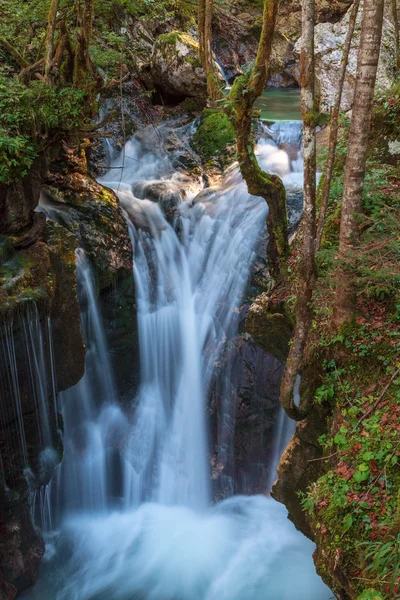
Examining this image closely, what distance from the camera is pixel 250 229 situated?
9.23m

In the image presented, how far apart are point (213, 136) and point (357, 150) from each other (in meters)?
8.19

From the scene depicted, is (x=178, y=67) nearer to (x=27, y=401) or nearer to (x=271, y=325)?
(x=271, y=325)

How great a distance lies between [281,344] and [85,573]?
450cm

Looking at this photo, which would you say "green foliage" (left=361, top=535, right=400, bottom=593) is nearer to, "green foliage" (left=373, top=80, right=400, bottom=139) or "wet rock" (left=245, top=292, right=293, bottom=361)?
"wet rock" (left=245, top=292, right=293, bottom=361)

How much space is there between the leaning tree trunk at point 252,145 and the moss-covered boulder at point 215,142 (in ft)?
17.4

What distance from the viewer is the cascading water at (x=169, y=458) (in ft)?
22.1

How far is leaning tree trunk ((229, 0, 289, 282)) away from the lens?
5.35 m

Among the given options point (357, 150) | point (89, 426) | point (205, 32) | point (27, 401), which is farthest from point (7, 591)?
point (205, 32)

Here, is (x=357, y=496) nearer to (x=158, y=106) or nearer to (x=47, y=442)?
(x=47, y=442)

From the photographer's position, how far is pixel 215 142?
1205cm

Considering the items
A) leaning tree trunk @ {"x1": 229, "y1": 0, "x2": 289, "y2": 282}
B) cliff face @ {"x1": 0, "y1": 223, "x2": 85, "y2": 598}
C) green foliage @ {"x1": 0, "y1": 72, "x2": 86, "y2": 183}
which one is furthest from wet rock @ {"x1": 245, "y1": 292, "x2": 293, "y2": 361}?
green foliage @ {"x1": 0, "y1": 72, "x2": 86, "y2": 183}

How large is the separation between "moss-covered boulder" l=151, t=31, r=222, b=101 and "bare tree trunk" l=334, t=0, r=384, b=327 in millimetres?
9344

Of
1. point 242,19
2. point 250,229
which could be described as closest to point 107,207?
point 250,229

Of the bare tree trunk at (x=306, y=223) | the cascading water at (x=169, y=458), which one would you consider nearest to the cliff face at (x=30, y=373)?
the cascading water at (x=169, y=458)
